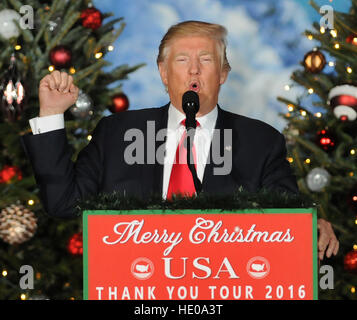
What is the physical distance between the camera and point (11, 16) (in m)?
4.58

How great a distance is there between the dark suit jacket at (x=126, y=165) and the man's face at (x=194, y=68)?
0.49 feet

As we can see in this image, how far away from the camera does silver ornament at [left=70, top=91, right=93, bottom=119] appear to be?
14.8 feet

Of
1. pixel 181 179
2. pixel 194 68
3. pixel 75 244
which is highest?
pixel 75 244

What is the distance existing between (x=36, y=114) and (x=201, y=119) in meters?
2.30

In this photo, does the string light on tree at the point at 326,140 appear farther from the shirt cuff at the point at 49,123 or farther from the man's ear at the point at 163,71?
the shirt cuff at the point at 49,123

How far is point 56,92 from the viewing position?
218 cm

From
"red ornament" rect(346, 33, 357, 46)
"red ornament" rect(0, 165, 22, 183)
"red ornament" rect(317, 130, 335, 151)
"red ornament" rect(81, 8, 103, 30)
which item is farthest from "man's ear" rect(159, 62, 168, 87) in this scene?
"red ornament" rect(346, 33, 357, 46)

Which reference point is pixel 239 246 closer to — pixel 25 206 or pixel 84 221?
pixel 84 221

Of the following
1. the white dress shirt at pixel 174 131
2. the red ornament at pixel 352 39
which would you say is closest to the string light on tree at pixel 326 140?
the red ornament at pixel 352 39

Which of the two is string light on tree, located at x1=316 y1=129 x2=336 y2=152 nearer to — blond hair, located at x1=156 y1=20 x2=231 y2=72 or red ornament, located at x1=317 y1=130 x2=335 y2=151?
red ornament, located at x1=317 y1=130 x2=335 y2=151

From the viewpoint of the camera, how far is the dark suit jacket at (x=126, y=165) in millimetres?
2191

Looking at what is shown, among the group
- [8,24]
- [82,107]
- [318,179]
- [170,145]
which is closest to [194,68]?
[170,145]

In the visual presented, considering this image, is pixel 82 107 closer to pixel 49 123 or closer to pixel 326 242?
pixel 49 123
